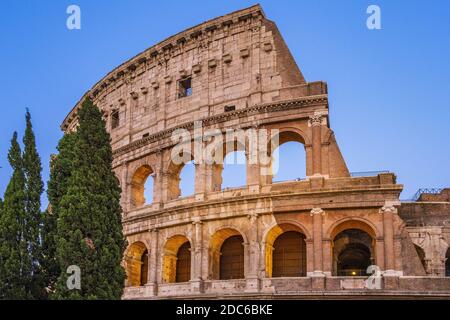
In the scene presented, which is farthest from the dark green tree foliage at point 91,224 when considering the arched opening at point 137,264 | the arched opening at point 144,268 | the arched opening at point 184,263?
the arched opening at point 144,268

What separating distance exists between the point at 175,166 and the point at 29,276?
10972 mm

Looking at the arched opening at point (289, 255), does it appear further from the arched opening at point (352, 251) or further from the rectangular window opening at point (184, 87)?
the rectangular window opening at point (184, 87)

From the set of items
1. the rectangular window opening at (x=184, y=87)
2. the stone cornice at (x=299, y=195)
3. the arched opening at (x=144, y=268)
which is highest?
the rectangular window opening at (x=184, y=87)

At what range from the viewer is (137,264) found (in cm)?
2702

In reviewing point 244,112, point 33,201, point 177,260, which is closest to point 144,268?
point 177,260

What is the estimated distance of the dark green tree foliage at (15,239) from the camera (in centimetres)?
1647

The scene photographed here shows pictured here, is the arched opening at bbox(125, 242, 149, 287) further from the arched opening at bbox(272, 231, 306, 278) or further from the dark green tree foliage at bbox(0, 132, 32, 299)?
the dark green tree foliage at bbox(0, 132, 32, 299)

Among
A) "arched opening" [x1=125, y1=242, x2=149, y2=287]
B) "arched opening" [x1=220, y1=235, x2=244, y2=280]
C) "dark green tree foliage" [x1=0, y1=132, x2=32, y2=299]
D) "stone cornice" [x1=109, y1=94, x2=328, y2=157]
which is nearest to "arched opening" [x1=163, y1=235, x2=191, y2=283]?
"arched opening" [x1=220, y1=235, x2=244, y2=280]

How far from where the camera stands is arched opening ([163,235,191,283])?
2527 centimetres

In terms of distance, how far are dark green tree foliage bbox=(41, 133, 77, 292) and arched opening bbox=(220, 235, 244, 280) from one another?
8201 mm

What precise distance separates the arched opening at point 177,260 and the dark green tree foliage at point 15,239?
351 inches

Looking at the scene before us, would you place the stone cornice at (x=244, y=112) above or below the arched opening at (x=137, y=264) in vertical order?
above
